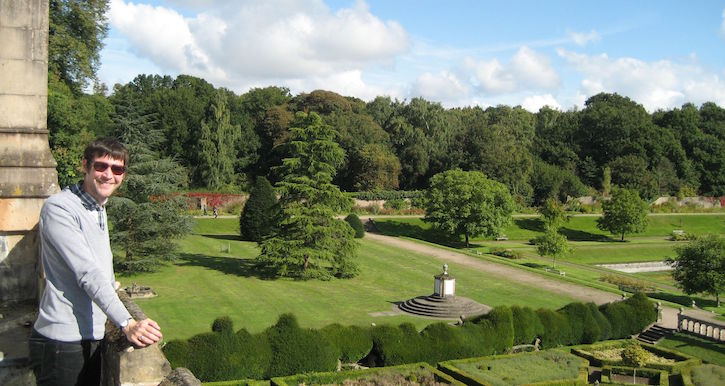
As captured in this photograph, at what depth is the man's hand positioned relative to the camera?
134 inches

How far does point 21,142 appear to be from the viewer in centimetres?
645

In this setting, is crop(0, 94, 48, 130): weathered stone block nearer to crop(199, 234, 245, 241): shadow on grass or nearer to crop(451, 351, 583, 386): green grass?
crop(451, 351, 583, 386): green grass

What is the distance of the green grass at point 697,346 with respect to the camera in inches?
716

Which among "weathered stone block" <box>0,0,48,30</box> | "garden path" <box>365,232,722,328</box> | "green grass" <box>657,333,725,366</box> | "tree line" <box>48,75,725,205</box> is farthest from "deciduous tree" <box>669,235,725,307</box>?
"tree line" <box>48,75,725,205</box>

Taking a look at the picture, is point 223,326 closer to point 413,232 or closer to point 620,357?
point 620,357

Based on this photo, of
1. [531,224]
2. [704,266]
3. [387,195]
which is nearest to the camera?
[704,266]

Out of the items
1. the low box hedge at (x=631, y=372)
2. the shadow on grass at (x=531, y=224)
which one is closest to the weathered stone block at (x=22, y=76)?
the low box hedge at (x=631, y=372)

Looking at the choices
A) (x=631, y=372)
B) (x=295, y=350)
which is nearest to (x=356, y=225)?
(x=631, y=372)

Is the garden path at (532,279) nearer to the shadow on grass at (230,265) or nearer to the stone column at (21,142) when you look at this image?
the shadow on grass at (230,265)

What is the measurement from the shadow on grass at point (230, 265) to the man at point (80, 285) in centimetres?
2216

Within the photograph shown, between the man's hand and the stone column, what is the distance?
3587 millimetres

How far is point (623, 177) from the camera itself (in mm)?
62438

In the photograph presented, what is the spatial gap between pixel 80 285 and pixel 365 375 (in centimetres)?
1167

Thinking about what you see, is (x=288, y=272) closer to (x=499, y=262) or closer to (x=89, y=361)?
(x=499, y=262)
